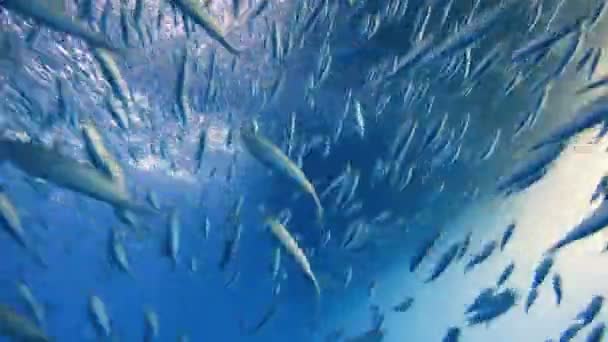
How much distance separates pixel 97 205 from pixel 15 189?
7.89 feet

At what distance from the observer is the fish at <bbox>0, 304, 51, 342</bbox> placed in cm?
289

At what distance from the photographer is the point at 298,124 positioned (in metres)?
10.6

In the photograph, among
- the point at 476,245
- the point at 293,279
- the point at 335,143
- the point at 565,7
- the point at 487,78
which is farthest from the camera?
the point at 293,279

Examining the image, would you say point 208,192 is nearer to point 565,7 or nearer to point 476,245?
point 476,245

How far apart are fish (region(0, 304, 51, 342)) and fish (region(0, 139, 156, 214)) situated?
895 millimetres

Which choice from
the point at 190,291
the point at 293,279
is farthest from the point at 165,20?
the point at 190,291

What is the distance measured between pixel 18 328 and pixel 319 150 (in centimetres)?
905

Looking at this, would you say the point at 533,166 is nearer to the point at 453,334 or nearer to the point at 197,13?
the point at 197,13

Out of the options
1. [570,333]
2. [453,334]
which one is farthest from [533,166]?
[453,334]

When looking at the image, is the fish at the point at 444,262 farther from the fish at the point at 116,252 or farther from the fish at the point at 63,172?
the fish at the point at 63,172

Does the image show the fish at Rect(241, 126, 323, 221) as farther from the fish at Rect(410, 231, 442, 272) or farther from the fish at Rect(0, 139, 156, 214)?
the fish at Rect(410, 231, 442, 272)

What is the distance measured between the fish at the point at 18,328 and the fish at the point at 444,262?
3.59 meters

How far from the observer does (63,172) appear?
2.44 metres

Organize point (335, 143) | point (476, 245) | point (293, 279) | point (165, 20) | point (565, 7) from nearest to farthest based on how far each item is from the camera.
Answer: point (565, 7)
point (165, 20)
point (335, 143)
point (476, 245)
point (293, 279)
